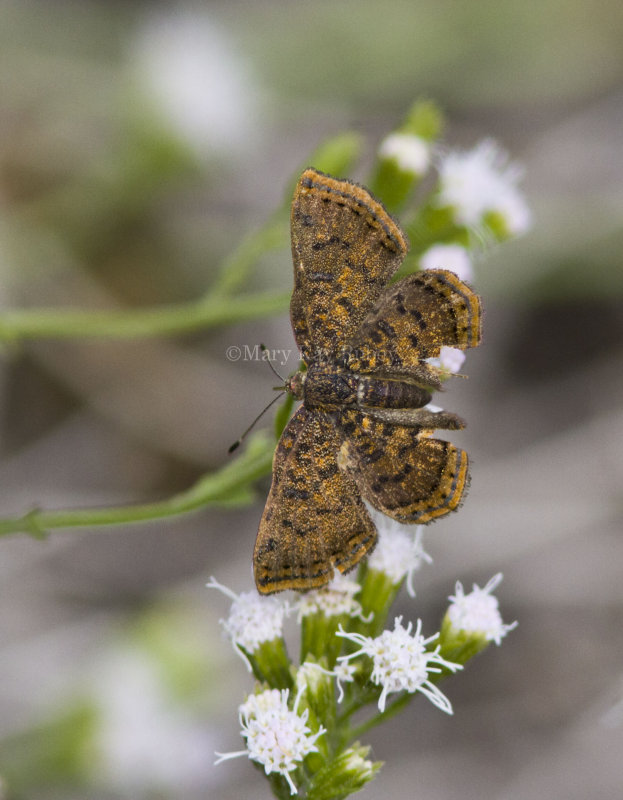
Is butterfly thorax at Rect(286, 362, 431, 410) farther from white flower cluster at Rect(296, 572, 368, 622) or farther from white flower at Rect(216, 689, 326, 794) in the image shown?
white flower at Rect(216, 689, 326, 794)

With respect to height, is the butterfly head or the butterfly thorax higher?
the butterfly head

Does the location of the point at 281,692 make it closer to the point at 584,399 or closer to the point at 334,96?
the point at 584,399

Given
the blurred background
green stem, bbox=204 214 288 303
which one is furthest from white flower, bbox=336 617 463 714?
the blurred background

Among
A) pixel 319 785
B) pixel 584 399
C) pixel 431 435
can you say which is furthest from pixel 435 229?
pixel 584 399

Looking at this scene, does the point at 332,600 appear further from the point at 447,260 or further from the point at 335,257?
the point at 447,260

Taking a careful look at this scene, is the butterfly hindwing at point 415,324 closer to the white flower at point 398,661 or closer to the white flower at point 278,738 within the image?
the white flower at point 398,661
